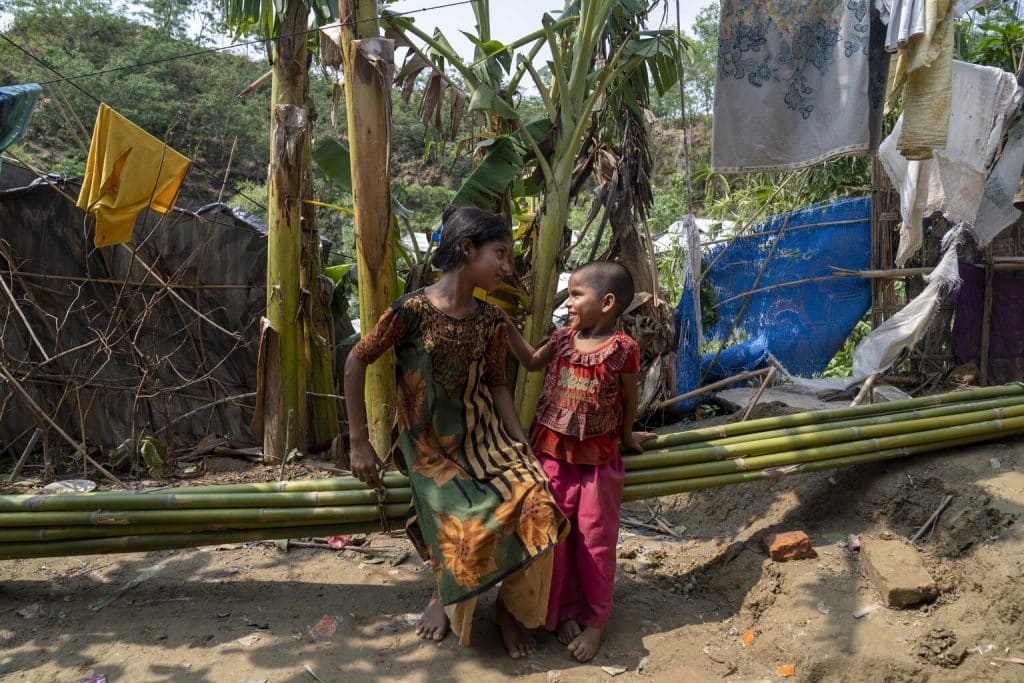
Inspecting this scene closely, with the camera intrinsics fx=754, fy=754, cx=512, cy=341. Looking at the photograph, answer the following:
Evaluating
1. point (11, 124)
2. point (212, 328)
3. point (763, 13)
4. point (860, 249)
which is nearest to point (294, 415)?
point (212, 328)

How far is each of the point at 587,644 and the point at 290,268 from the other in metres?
3.31

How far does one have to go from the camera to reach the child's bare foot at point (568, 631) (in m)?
2.95

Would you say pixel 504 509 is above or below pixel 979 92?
below

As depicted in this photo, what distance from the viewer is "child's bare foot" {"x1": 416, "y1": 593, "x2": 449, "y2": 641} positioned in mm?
2910

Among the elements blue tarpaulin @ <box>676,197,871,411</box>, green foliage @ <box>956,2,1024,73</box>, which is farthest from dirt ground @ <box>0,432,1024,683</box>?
green foliage @ <box>956,2,1024,73</box>

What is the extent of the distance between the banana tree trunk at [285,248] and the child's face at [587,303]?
8.38ft

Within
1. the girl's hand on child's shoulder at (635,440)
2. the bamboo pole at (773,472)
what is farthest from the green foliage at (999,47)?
the girl's hand on child's shoulder at (635,440)

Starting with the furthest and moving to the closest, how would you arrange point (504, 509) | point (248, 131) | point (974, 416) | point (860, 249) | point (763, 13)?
1. point (248, 131)
2. point (860, 249)
3. point (763, 13)
4. point (974, 416)
5. point (504, 509)

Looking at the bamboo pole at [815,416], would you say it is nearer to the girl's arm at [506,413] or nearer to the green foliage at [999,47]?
the girl's arm at [506,413]

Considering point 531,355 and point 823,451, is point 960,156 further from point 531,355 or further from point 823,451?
point 531,355

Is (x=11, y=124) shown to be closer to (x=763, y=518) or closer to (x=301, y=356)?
(x=301, y=356)

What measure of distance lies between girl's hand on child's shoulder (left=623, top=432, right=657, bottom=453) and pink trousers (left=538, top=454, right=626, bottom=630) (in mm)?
132

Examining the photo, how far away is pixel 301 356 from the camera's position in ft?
17.3

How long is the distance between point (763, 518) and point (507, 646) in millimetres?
1727
